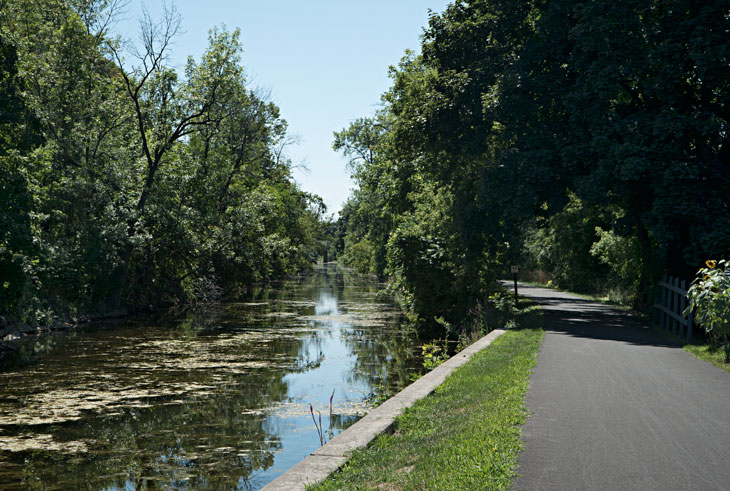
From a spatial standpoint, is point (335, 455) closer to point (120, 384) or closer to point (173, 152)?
point (120, 384)

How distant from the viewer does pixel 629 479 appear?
5629 millimetres

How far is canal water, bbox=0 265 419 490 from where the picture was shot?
891 cm

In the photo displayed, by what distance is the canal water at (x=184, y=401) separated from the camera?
891 cm

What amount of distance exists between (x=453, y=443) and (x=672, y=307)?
51.1 ft

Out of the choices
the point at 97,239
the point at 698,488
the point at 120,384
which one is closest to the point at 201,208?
the point at 97,239

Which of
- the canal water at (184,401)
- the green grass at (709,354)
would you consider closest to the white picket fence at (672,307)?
the green grass at (709,354)

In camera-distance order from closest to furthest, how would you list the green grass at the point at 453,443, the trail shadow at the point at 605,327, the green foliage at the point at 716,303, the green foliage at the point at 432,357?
the green grass at the point at 453,443 < the green foliage at the point at 716,303 < the green foliage at the point at 432,357 < the trail shadow at the point at 605,327

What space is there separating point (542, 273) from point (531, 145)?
47632mm

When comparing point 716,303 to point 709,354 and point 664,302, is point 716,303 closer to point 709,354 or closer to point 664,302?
point 709,354

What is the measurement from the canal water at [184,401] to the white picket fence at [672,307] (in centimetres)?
763

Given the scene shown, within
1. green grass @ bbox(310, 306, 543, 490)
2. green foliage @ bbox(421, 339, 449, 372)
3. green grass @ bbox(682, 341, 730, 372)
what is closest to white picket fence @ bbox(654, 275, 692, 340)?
green grass @ bbox(682, 341, 730, 372)

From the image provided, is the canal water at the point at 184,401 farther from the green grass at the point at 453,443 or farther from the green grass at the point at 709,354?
the green grass at the point at 709,354

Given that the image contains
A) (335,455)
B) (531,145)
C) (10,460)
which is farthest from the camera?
(531,145)

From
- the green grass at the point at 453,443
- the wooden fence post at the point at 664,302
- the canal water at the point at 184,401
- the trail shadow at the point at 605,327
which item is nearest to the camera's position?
the green grass at the point at 453,443
